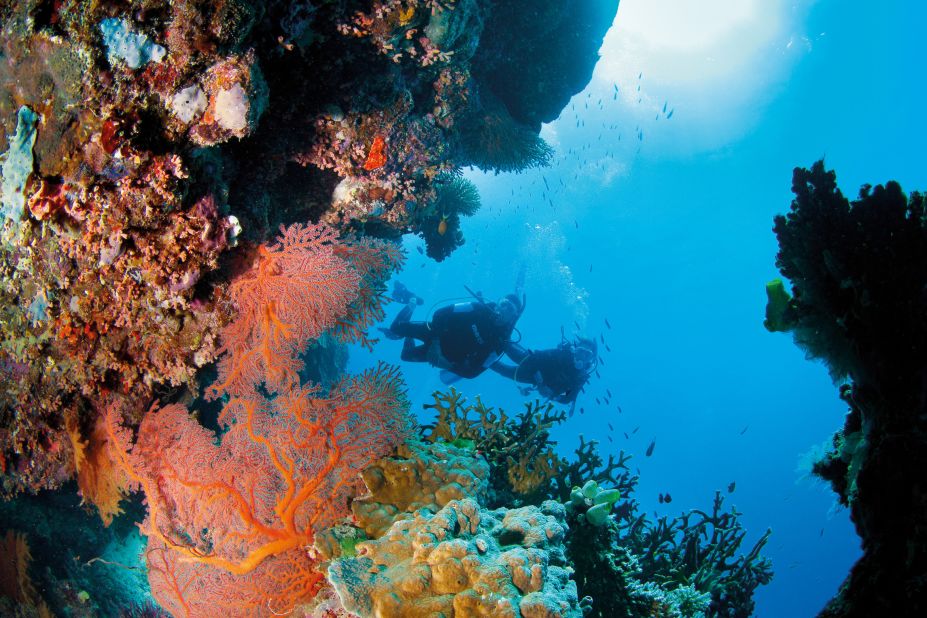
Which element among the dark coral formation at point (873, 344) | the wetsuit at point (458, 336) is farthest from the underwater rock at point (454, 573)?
the wetsuit at point (458, 336)

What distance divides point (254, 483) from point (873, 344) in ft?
14.2

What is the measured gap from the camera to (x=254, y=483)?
3.33 meters

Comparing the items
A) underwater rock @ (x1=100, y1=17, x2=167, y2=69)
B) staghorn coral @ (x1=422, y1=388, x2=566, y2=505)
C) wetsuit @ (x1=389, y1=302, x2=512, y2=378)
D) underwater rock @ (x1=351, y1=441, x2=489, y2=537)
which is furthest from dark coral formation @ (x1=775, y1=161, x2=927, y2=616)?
wetsuit @ (x1=389, y1=302, x2=512, y2=378)

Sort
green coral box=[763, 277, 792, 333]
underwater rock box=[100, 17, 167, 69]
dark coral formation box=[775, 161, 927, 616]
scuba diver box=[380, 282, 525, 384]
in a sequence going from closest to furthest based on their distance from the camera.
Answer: dark coral formation box=[775, 161, 927, 616] → underwater rock box=[100, 17, 167, 69] → green coral box=[763, 277, 792, 333] → scuba diver box=[380, 282, 525, 384]

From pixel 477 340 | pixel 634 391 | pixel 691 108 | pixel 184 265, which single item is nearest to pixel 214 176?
pixel 184 265

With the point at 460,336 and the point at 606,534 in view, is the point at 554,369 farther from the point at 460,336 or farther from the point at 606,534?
the point at 606,534

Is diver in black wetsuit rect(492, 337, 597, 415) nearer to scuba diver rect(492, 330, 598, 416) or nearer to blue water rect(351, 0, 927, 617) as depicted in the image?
scuba diver rect(492, 330, 598, 416)

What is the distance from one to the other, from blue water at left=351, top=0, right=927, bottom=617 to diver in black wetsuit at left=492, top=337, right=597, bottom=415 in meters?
40.5

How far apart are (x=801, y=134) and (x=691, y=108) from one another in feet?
48.3

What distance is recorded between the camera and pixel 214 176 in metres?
3.07

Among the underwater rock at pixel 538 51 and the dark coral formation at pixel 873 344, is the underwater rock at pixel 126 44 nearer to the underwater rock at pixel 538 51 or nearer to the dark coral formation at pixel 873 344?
the dark coral formation at pixel 873 344

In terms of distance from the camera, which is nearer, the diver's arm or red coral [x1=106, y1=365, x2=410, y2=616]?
red coral [x1=106, y1=365, x2=410, y2=616]

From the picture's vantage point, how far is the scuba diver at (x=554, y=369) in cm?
988

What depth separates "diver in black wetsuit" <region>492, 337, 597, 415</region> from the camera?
9.88 metres
